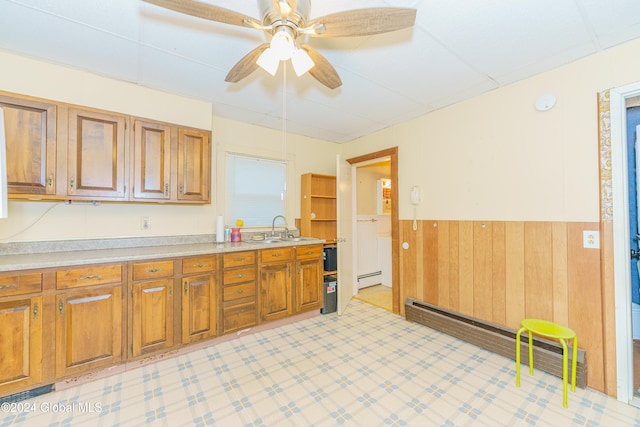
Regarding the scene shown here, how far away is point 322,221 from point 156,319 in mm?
2495

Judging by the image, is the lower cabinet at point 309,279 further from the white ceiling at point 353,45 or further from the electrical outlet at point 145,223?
the white ceiling at point 353,45

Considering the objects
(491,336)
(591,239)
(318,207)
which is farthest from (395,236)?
(591,239)

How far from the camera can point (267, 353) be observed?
244cm

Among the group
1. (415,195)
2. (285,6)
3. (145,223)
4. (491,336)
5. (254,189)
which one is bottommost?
(491,336)

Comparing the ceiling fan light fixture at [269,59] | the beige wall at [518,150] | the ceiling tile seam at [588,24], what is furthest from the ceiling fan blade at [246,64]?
the beige wall at [518,150]

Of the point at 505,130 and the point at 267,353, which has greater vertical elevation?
the point at 505,130

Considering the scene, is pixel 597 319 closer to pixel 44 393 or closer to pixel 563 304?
pixel 563 304

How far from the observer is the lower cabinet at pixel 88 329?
1.87m

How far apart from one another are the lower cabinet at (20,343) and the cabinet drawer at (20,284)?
51 millimetres

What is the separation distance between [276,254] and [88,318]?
5.33ft

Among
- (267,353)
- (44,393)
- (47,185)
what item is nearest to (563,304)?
(267,353)

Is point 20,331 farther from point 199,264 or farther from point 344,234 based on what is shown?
point 344,234

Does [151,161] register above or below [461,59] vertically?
below

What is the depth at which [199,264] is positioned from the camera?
2438mm
